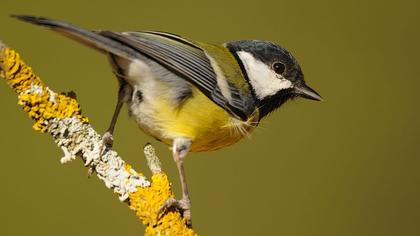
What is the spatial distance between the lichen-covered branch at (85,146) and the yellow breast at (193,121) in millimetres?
246

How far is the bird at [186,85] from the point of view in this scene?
156cm

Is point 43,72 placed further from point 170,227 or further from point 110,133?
point 170,227

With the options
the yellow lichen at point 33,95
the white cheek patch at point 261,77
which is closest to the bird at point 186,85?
the white cheek patch at point 261,77

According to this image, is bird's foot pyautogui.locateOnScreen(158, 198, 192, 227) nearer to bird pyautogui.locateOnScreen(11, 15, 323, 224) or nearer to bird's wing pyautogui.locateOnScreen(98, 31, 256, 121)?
bird pyautogui.locateOnScreen(11, 15, 323, 224)

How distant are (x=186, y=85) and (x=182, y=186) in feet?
0.91

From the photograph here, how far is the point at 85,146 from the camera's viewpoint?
1318 millimetres

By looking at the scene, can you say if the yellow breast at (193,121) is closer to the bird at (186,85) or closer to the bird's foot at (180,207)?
the bird at (186,85)

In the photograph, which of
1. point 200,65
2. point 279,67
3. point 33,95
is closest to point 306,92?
point 279,67

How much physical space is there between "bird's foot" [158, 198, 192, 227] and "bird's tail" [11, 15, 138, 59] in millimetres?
390

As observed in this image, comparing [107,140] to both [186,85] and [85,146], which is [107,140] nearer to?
[85,146]

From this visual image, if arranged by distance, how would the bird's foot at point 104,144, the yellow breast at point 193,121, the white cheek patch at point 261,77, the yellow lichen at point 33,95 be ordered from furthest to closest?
1. the white cheek patch at point 261,77
2. the yellow breast at point 193,121
3. the bird's foot at point 104,144
4. the yellow lichen at point 33,95

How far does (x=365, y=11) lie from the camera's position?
2.99 m

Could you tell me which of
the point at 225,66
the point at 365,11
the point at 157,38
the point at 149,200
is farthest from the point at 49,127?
the point at 365,11

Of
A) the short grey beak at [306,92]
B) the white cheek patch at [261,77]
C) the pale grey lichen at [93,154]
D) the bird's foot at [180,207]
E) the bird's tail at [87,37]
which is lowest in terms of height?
the bird's foot at [180,207]
